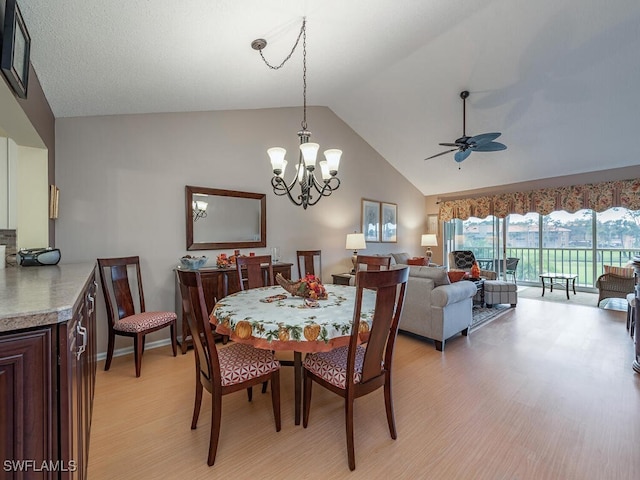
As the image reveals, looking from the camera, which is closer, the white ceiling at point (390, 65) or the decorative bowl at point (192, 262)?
the white ceiling at point (390, 65)

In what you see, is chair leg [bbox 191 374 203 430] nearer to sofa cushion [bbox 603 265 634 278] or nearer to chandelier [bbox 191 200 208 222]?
chandelier [bbox 191 200 208 222]

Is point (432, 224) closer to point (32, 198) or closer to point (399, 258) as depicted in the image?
point (399, 258)

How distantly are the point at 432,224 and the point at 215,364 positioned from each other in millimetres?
6937

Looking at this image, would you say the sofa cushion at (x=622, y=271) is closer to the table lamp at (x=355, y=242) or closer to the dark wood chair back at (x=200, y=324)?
the table lamp at (x=355, y=242)

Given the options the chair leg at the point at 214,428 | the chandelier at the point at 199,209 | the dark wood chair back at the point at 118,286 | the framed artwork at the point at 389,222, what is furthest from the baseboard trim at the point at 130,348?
the framed artwork at the point at 389,222

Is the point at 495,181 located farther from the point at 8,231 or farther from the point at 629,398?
the point at 8,231

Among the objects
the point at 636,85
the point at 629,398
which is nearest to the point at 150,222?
the point at 629,398

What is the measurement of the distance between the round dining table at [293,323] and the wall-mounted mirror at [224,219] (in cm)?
178

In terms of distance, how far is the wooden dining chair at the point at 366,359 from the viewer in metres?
1.57

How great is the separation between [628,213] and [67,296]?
27.2 feet

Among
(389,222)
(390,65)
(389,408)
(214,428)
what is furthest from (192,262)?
(389,222)

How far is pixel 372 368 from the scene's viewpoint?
175 cm

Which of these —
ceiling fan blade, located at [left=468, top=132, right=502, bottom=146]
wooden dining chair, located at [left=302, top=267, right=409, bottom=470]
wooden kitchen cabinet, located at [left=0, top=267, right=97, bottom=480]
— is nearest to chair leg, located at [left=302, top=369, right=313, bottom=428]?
wooden dining chair, located at [left=302, top=267, right=409, bottom=470]

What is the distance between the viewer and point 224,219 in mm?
3879
